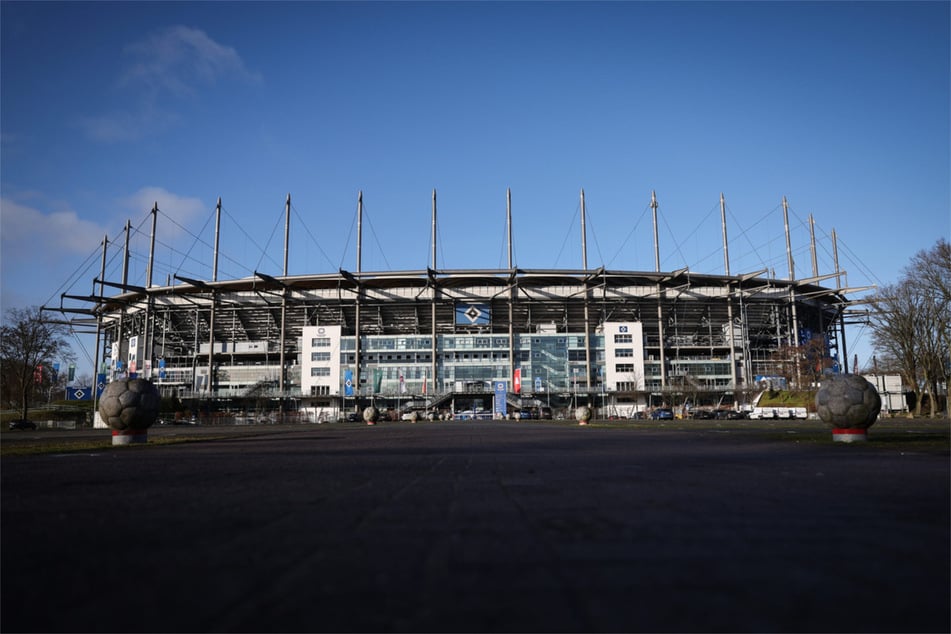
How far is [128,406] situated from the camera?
64.9 ft

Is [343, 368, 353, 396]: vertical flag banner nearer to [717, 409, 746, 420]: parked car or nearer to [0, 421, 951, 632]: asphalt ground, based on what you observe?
[717, 409, 746, 420]: parked car

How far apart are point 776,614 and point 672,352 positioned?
108 meters

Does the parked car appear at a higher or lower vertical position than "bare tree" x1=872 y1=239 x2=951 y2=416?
lower

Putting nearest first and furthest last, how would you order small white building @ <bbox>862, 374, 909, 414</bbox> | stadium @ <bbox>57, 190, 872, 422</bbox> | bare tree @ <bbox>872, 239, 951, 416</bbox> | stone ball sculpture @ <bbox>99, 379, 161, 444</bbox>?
1. stone ball sculpture @ <bbox>99, 379, 161, 444</bbox>
2. bare tree @ <bbox>872, 239, 951, 416</bbox>
3. small white building @ <bbox>862, 374, 909, 414</bbox>
4. stadium @ <bbox>57, 190, 872, 422</bbox>

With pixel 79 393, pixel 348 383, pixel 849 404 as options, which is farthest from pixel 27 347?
pixel 849 404

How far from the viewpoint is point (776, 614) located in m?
3.09

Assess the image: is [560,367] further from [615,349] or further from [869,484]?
[869,484]

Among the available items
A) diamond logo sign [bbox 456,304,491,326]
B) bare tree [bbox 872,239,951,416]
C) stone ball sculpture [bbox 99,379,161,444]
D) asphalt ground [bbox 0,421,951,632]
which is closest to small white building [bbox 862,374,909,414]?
bare tree [bbox 872,239,951,416]

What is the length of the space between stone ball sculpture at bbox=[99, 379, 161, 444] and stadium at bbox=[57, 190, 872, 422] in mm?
74008

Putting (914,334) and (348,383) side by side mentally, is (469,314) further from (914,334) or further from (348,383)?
(914,334)

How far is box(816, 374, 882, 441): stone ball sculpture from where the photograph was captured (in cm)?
1667

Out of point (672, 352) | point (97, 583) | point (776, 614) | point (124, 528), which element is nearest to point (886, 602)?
point (776, 614)

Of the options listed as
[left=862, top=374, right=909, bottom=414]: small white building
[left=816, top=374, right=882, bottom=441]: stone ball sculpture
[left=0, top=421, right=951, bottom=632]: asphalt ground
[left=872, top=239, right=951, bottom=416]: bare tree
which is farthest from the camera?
[left=862, top=374, right=909, bottom=414]: small white building

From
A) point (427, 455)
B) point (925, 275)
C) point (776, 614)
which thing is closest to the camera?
point (776, 614)
